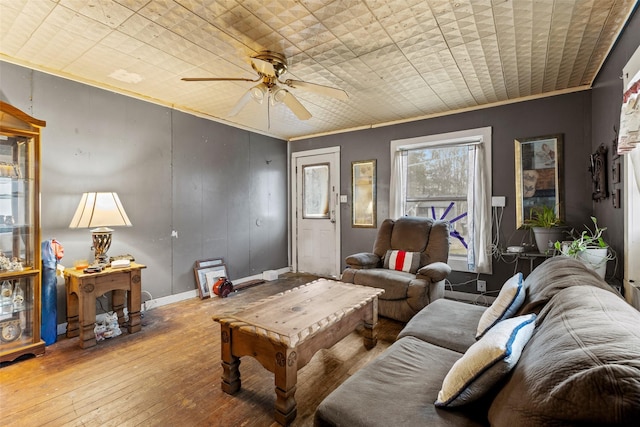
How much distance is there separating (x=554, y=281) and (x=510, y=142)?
2.60 m

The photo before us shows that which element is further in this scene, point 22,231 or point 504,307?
point 22,231

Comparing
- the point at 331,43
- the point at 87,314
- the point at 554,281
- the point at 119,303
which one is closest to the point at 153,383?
the point at 87,314

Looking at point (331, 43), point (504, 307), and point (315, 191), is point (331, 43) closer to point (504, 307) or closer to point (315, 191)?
point (504, 307)

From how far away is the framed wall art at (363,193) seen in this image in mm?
4633

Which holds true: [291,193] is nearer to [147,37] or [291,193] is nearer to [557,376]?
[147,37]

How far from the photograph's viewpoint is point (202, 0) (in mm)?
1841

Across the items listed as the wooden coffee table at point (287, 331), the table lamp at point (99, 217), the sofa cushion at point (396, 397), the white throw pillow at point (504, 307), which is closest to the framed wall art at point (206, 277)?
the table lamp at point (99, 217)

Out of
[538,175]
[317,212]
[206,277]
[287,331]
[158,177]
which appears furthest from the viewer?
[317,212]

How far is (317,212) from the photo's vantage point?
5246mm

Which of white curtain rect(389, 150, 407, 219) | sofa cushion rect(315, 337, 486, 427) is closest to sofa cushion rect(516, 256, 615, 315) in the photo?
sofa cushion rect(315, 337, 486, 427)

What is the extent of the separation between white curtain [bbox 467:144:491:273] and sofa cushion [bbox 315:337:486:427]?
8.31ft

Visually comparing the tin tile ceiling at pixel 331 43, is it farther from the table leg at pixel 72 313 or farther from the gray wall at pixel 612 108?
the table leg at pixel 72 313

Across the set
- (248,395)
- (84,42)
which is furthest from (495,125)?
(84,42)

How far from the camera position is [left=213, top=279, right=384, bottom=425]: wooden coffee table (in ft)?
5.43
